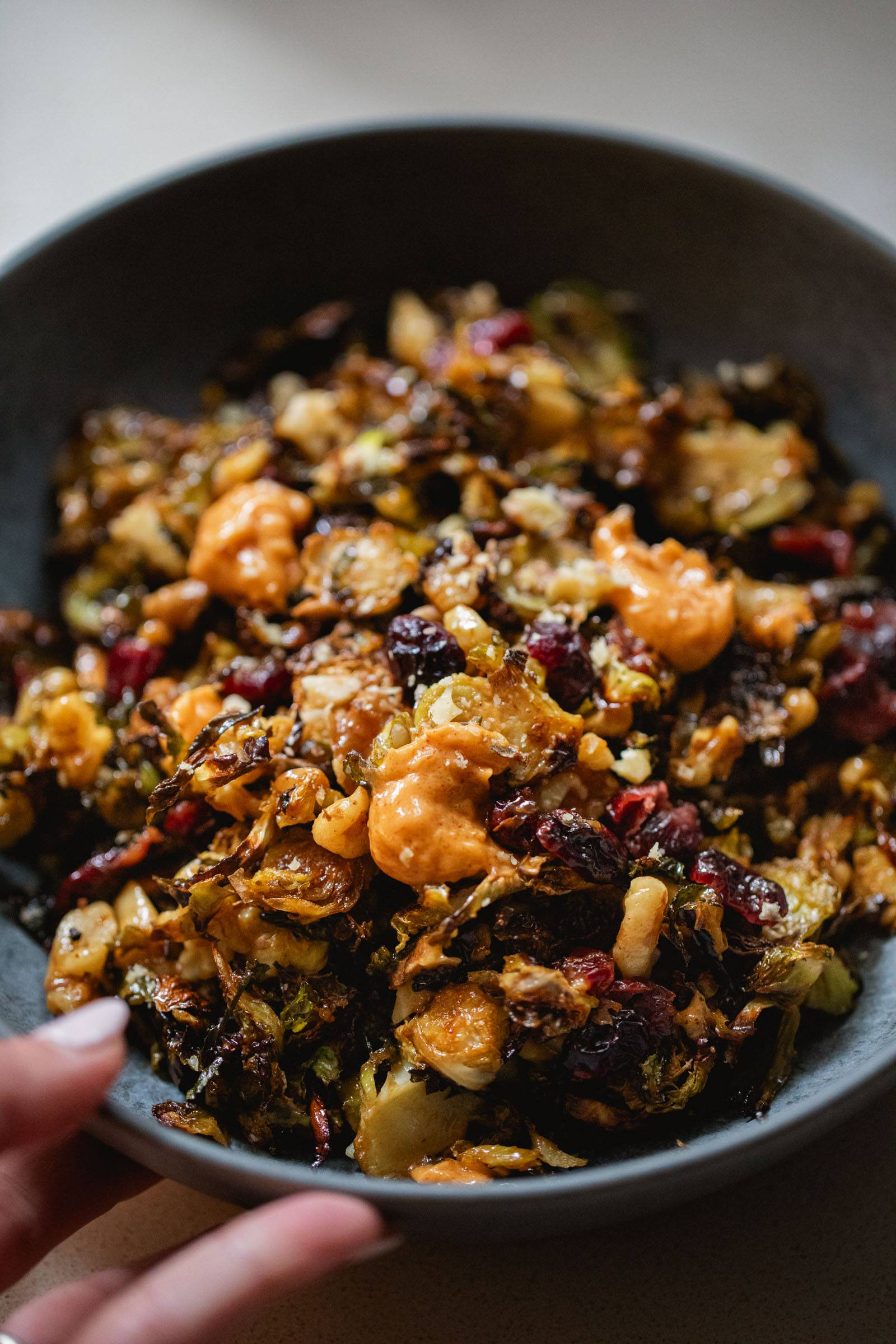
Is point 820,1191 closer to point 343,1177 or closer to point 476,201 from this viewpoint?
point 343,1177

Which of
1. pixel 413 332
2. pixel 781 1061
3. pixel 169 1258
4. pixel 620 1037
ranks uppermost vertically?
pixel 413 332

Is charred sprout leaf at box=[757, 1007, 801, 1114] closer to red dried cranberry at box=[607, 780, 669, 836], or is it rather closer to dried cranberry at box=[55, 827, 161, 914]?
red dried cranberry at box=[607, 780, 669, 836]

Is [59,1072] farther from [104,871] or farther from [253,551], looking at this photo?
[253,551]

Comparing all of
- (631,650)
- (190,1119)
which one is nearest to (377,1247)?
(190,1119)

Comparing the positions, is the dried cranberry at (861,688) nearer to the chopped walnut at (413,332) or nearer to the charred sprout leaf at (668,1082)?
the charred sprout leaf at (668,1082)

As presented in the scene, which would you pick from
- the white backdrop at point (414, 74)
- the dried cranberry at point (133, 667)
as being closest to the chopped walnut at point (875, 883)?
the dried cranberry at point (133, 667)
